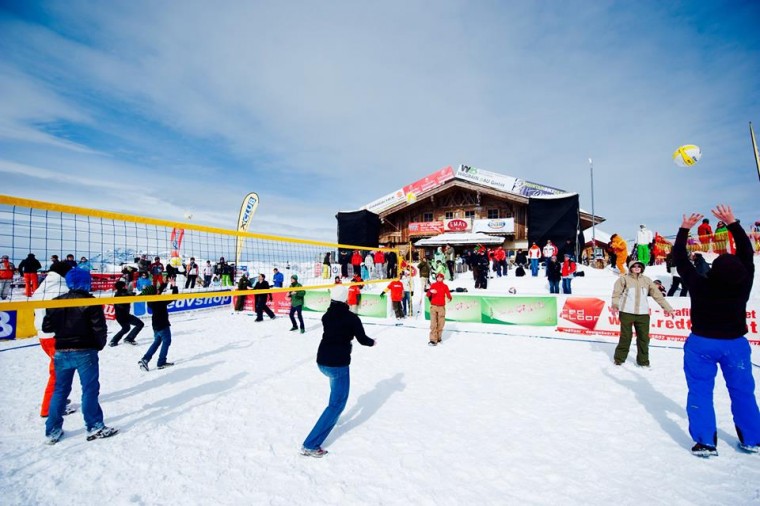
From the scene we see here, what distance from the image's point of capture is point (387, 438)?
3.95 metres

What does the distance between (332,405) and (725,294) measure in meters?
4.18

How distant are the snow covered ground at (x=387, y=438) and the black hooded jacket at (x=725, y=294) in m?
1.42

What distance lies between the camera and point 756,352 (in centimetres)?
723

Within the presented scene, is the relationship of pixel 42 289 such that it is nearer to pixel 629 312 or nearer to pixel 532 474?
pixel 532 474

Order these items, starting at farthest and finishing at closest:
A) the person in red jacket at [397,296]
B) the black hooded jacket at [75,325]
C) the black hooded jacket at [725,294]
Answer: the person in red jacket at [397,296], the black hooded jacket at [75,325], the black hooded jacket at [725,294]

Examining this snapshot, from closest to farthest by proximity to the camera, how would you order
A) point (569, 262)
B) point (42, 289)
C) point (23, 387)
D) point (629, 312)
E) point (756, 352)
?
point (42, 289) < point (23, 387) < point (629, 312) < point (756, 352) < point (569, 262)

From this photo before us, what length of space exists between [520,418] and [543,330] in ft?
20.9

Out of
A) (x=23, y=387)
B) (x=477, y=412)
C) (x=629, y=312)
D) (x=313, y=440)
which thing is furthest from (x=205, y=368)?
(x=629, y=312)

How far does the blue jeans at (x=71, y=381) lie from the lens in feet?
12.3

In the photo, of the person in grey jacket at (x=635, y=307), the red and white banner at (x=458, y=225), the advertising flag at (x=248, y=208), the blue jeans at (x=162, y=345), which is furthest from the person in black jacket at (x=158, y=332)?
the red and white banner at (x=458, y=225)

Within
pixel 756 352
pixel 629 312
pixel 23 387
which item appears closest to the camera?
pixel 23 387

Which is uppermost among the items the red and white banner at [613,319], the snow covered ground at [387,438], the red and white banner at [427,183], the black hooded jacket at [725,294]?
the red and white banner at [427,183]

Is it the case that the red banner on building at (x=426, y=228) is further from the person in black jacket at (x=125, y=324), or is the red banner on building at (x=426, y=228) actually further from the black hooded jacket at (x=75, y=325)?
the black hooded jacket at (x=75, y=325)

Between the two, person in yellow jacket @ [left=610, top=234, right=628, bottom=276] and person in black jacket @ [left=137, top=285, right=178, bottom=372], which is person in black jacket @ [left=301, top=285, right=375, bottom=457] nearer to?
person in black jacket @ [left=137, top=285, right=178, bottom=372]
